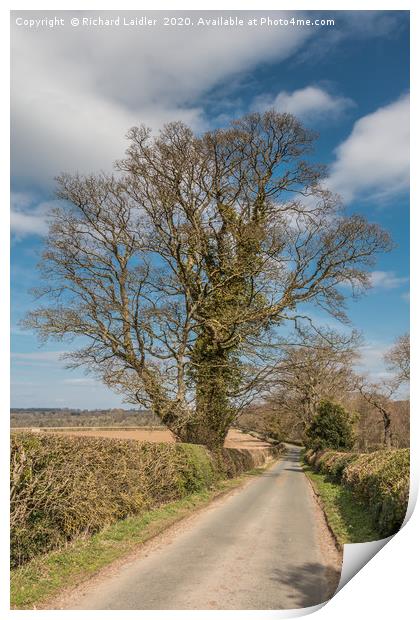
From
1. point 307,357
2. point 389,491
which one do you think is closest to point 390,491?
point 389,491

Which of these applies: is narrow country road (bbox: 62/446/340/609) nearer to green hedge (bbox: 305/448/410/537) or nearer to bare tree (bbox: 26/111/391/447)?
green hedge (bbox: 305/448/410/537)

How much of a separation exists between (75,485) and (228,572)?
2.26 m

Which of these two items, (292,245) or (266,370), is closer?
(292,245)

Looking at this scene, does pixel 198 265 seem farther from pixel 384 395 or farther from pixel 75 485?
pixel 384 395

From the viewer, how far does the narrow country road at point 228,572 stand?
457cm

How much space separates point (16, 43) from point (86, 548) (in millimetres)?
6009

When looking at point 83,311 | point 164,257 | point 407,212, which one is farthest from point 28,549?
point 164,257

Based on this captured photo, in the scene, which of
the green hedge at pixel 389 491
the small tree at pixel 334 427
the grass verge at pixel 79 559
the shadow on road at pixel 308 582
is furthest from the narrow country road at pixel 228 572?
the small tree at pixel 334 427

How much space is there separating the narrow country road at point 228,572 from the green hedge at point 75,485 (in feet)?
2.97

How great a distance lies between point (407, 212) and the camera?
6203 millimetres

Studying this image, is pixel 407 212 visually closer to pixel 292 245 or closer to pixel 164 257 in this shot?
pixel 292 245

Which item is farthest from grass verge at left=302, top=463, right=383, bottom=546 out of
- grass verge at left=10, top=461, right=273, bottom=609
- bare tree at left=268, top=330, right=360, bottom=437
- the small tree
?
the small tree

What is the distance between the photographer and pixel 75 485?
633 centimetres
